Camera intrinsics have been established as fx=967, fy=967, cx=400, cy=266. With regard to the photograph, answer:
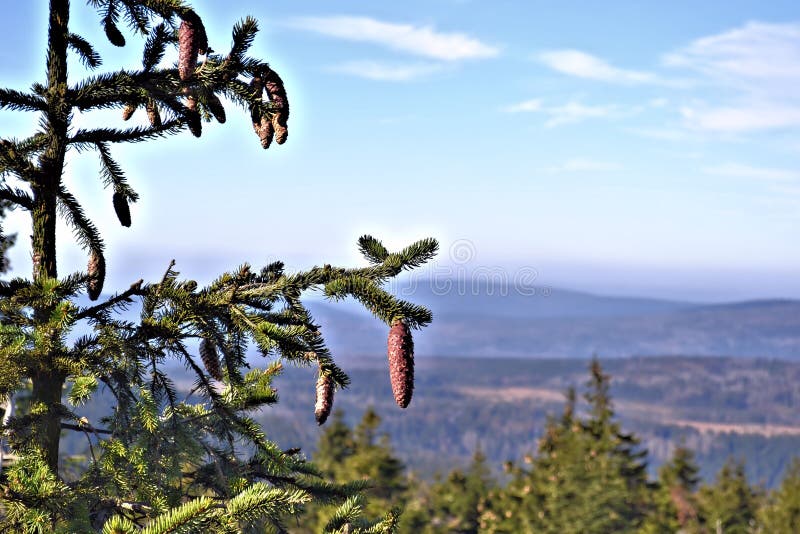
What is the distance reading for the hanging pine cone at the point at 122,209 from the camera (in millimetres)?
7957

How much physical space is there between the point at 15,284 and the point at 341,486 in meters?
3.35

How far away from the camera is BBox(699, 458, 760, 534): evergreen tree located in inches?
3174

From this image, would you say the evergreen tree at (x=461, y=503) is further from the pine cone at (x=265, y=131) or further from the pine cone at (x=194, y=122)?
the pine cone at (x=265, y=131)

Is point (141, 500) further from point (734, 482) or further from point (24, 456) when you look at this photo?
point (734, 482)

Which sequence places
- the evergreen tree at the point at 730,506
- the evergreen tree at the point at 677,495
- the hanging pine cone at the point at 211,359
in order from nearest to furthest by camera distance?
the hanging pine cone at the point at 211,359 → the evergreen tree at the point at 677,495 → the evergreen tree at the point at 730,506

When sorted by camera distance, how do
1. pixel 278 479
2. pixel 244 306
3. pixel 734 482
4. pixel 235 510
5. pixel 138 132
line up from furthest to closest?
pixel 734 482
pixel 278 479
pixel 138 132
pixel 244 306
pixel 235 510

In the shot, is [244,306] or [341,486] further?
[341,486]

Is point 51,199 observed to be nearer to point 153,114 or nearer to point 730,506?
point 153,114

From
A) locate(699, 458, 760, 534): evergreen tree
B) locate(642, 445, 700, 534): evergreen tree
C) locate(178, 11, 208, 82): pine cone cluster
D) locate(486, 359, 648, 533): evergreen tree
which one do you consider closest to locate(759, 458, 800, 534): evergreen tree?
locate(699, 458, 760, 534): evergreen tree

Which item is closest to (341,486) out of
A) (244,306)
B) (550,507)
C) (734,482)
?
(244,306)

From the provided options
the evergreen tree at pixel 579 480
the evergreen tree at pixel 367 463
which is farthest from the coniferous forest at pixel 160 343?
the evergreen tree at pixel 579 480

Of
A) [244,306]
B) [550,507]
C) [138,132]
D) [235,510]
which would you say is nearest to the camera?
[235,510]

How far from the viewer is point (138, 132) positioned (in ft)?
24.4

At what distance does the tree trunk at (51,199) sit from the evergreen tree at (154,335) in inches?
0.4
